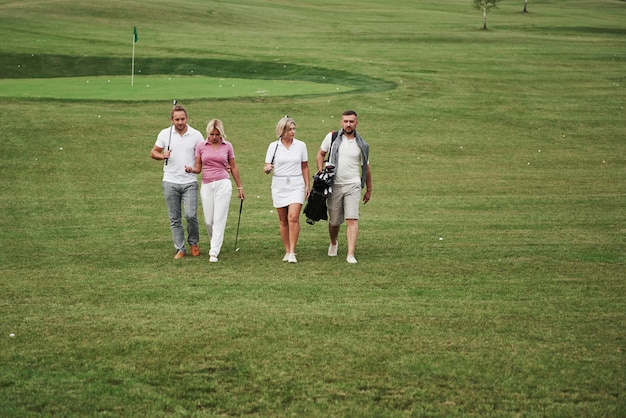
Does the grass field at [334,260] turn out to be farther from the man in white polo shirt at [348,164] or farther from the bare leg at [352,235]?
the man in white polo shirt at [348,164]

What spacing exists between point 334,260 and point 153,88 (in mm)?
19953

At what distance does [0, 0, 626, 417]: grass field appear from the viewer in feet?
23.8

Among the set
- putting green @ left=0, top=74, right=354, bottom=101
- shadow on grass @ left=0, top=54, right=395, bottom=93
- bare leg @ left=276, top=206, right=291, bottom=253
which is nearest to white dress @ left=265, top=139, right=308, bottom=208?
bare leg @ left=276, top=206, right=291, bottom=253

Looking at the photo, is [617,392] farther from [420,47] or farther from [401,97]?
[420,47]

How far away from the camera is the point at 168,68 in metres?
37.4

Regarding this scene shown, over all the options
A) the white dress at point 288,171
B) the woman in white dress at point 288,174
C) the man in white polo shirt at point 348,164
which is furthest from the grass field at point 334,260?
the white dress at point 288,171

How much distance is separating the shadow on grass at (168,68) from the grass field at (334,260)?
0.21 meters

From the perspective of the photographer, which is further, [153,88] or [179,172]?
[153,88]

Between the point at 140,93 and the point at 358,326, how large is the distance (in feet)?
73.9

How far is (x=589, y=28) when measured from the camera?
6159 cm

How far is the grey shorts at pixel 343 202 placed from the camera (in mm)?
12633

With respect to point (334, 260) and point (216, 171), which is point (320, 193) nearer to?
point (334, 260)

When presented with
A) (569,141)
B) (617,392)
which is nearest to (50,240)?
(617,392)

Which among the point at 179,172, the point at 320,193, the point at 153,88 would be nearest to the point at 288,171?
the point at 320,193
